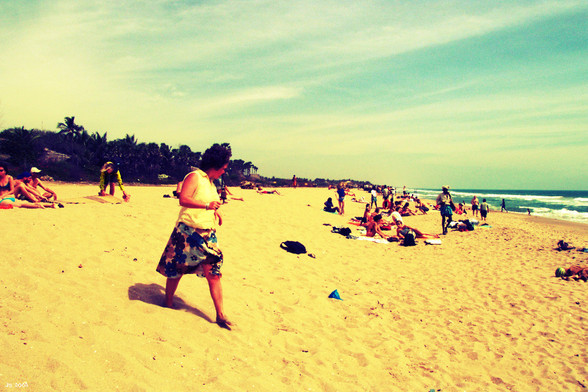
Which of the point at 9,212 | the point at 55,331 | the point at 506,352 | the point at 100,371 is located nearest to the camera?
the point at 100,371

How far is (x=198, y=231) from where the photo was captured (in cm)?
359

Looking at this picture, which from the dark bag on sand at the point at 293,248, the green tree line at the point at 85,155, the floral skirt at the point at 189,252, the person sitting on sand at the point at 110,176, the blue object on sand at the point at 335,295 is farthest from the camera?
the green tree line at the point at 85,155

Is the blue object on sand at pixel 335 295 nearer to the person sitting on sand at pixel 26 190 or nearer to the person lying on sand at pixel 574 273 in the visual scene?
the person lying on sand at pixel 574 273

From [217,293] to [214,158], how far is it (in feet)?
5.24

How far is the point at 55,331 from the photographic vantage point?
2877 millimetres

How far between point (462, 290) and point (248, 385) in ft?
19.8

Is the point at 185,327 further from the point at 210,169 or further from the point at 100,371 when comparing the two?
the point at 210,169

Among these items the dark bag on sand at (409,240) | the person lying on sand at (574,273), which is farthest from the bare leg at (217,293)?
the dark bag on sand at (409,240)

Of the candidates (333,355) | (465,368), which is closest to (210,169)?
(333,355)

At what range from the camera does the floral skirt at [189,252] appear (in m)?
3.58

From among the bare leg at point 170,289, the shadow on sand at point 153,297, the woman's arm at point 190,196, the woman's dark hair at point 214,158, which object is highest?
the woman's dark hair at point 214,158

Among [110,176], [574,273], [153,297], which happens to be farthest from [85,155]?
[574,273]

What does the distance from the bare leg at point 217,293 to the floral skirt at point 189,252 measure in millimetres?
58

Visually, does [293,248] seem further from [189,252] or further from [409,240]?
[409,240]
